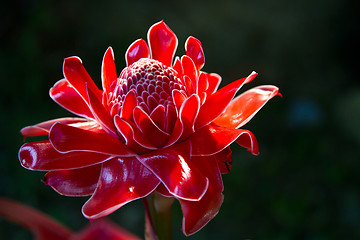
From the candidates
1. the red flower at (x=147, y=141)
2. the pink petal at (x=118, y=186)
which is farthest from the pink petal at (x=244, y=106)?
the pink petal at (x=118, y=186)

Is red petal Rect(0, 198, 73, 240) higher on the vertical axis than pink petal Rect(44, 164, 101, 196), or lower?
higher

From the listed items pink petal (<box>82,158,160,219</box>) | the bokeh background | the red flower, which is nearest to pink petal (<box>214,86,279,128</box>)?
the red flower

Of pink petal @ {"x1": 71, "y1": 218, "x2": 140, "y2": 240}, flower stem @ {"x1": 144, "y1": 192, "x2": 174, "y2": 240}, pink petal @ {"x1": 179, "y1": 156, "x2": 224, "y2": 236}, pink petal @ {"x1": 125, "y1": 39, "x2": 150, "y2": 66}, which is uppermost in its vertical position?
pink petal @ {"x1": 125, "y1": 39, "x2": 150, "y2": 66}

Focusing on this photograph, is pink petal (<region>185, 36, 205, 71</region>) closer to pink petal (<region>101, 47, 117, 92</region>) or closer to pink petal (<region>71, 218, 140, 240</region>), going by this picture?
pink petal (<region>101, 47, 117, 92</region>)

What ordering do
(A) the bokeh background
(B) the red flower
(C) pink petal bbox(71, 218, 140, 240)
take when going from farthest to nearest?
(A) the bokeh background → (B) the red flower → (C) pink petal bbox(71, 218, 140, 240)

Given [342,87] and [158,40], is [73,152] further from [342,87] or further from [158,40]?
[342,87]

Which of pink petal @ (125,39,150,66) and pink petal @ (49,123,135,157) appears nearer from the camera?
pink petal @ (49,123,135,157)

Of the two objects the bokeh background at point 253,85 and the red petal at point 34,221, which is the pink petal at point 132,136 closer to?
the red petal at point 34,221
